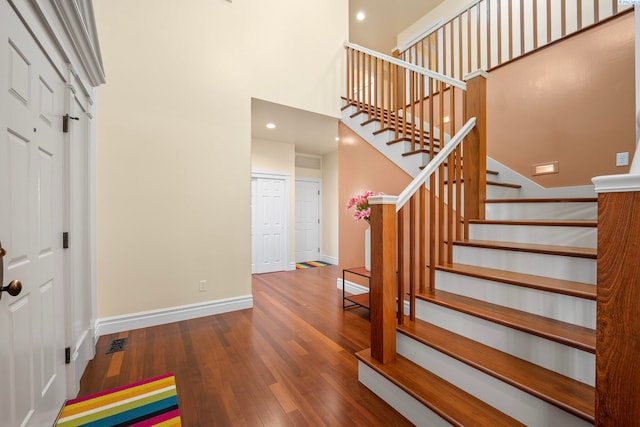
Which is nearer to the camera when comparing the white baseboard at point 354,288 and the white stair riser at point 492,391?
the white stair riser at point 492,391

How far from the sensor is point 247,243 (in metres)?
3.24

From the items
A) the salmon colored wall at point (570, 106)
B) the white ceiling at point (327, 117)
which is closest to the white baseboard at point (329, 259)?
the white ceiling at point (327, 117)

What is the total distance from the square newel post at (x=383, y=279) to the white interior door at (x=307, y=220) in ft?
14.3

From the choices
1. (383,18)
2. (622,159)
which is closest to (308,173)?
(383,18)

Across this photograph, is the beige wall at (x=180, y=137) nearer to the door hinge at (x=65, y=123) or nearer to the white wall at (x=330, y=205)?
the door hinge at (x=65, y=123)

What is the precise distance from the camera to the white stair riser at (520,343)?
47.3 inches

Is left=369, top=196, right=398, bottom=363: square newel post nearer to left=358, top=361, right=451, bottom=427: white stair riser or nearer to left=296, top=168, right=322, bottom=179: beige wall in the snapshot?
left=358, top=361, right=451, bottom=427: white stair riser

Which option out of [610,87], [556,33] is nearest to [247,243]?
[610,87]

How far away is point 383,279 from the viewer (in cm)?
168

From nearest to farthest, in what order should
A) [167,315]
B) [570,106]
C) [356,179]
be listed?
[570,106] → [167,315] → [356,179]

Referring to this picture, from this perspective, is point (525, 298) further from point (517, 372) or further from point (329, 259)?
point (329, 259)

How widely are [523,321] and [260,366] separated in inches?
67.7

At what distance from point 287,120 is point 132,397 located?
3496 millimetres

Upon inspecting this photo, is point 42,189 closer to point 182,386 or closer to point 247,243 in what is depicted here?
point 182,386
